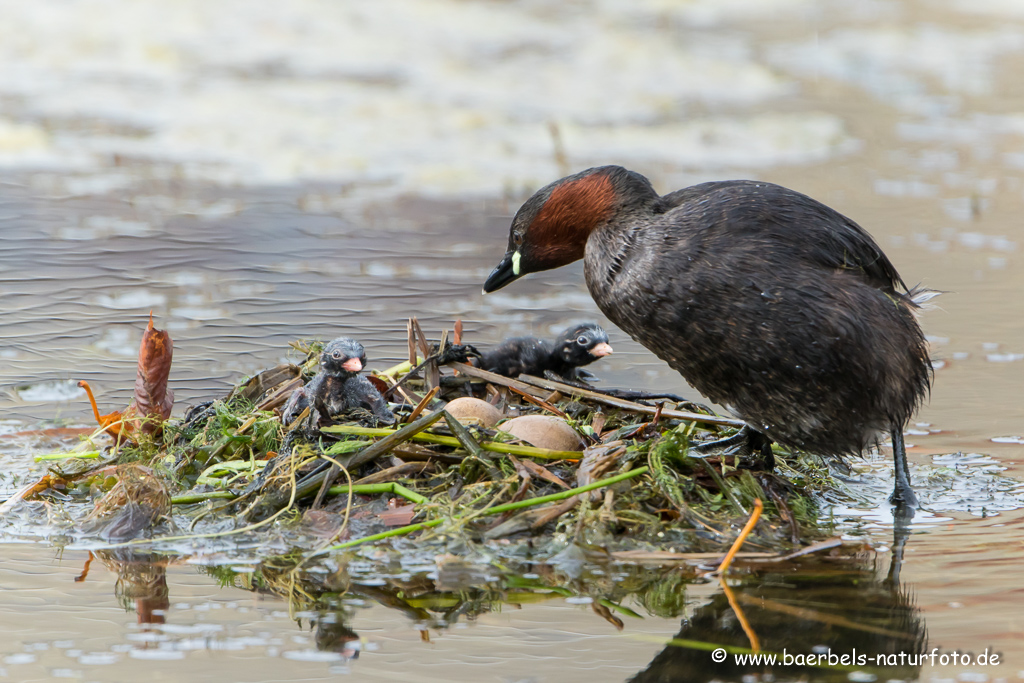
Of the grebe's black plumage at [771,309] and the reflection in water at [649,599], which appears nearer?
the reflection in water at [649,599]

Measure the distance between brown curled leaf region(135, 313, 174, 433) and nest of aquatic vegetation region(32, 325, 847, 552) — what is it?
9cm

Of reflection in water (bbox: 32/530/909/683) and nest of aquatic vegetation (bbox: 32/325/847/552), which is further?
nest of aquatic vegetation (bbox: 32/325/847/552)

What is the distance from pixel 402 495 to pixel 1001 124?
1052cm

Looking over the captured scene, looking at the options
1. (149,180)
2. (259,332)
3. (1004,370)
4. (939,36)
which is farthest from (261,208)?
(939,36)

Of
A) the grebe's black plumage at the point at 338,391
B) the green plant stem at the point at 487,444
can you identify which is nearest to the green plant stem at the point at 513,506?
the green plant stem at the point at 487,444

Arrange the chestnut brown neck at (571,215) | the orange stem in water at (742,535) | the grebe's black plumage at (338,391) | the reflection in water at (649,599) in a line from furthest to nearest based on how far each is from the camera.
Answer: the chestnut brown neck at (571,215), the grebe's black plumage at (338,391), the orange stem in water at (742,535), the reflection in water at (649,599)

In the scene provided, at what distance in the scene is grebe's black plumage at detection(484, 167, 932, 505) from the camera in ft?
14.4

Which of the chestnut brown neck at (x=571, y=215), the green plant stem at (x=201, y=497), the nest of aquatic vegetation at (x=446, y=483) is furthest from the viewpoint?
the chestnut brown neck at (x=571, y=215)

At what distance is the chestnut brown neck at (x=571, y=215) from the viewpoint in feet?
16.1

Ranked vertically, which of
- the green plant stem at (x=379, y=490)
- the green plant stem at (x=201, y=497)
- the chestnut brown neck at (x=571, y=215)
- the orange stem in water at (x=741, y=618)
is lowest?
the orange stem in water at (x=741, y=618)

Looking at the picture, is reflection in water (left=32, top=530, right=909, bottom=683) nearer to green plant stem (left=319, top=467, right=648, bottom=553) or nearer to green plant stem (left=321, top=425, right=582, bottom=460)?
green plant stem (left=319, top=467, right=648, bottom=553)

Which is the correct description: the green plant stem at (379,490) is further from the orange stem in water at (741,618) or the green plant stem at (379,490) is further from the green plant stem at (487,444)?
the orange stem in water at (741,618)

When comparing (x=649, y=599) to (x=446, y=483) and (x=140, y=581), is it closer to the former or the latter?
(x=446, y=483)

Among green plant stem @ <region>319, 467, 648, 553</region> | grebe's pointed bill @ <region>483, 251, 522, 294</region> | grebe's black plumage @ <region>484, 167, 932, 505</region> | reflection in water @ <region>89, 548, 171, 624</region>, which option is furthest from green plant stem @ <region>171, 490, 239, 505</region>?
grebe's black plumage @ <region>484, 167, 932, 505</region>
